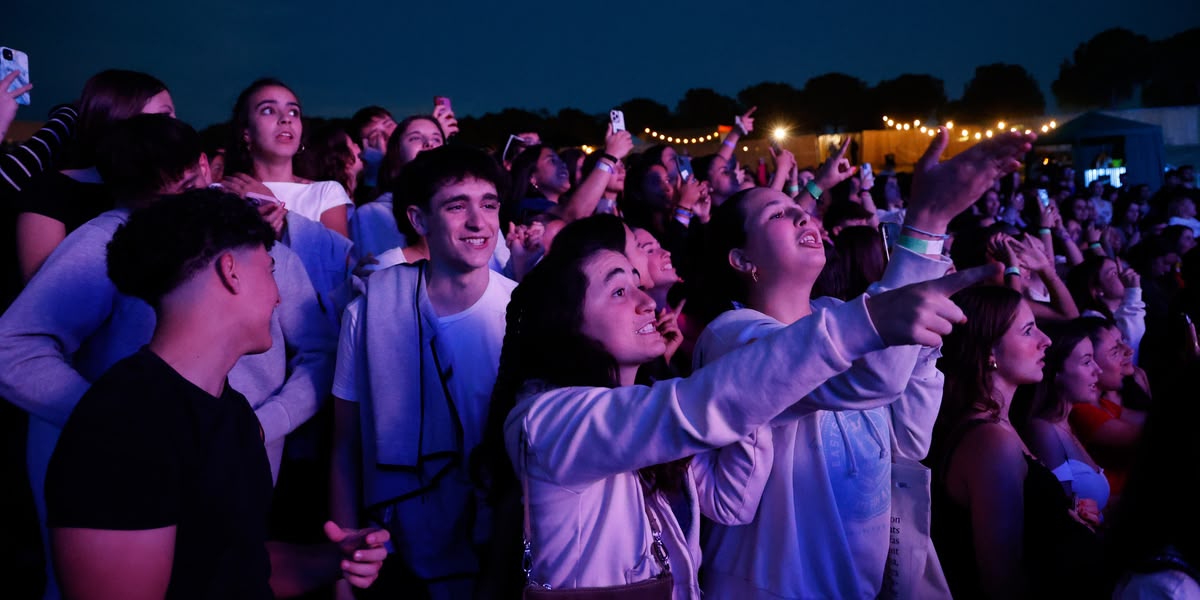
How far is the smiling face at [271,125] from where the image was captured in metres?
3.50

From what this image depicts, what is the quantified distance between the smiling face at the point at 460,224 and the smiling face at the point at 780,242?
0.81 meters

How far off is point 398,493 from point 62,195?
1.54 meters

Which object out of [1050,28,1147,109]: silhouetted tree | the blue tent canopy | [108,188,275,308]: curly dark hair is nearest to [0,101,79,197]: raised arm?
[108,188,275,308]: curly dark hair

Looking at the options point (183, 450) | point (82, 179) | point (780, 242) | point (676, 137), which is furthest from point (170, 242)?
point (676, 137)

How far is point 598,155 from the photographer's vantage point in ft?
14.6

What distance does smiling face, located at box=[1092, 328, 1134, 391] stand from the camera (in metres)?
3.87

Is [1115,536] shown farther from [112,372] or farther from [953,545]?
[112,372]

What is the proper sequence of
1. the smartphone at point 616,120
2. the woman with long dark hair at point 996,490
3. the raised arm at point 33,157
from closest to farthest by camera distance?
1. the woman with long dark hair at point 996,490
2. the raised arm at point 33,157
3. the smartphone at point 616,120

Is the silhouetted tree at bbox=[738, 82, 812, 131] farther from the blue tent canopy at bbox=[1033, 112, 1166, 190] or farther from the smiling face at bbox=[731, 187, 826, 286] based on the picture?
the smiling face at bbox=[731, 187, 826, 286]

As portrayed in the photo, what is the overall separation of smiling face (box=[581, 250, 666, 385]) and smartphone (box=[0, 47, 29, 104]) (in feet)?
8.29

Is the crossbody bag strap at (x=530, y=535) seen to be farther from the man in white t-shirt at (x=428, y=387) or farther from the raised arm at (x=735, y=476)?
the man in white t-shirt at (x=428, y=387)

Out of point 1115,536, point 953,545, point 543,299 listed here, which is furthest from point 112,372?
point 953,545

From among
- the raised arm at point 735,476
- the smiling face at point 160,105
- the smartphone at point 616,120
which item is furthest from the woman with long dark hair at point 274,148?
the raised arm at point 735,476

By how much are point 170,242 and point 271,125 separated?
2078 millimetres
